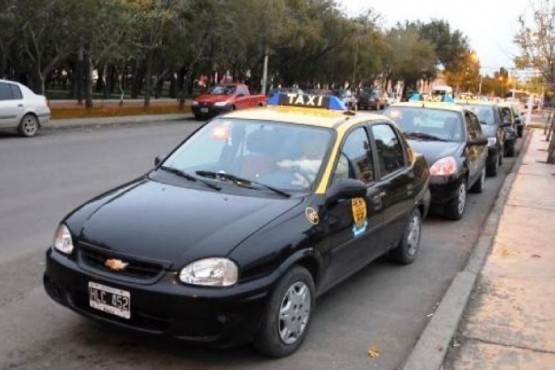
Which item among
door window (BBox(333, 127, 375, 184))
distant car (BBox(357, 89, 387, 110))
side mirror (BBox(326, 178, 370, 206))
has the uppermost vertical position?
door window (BBox(333, 127, 375, 184))

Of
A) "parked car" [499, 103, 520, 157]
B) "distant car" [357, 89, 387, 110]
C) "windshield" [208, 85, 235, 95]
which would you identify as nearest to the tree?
"parked car" [499, 103, 520, 157]

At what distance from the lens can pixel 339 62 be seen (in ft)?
189

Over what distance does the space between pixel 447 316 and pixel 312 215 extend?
151 cm

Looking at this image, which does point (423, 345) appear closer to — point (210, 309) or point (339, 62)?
point (210, 309)

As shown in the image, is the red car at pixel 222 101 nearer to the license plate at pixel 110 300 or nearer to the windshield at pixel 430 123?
the windshield at pixel 430 123

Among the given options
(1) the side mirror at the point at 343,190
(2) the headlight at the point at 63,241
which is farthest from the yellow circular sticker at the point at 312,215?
(2) the headlight at the point at 63,241

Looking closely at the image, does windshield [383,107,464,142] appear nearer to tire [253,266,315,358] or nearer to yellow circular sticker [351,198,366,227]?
yellow circular sticker [351,198,366,227]

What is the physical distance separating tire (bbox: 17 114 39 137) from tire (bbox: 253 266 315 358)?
1495cm

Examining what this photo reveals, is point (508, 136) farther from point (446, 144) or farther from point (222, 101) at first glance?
point (222, 101)

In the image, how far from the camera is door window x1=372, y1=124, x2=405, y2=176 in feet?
20.1

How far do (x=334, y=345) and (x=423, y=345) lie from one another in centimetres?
60

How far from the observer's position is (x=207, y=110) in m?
30.5

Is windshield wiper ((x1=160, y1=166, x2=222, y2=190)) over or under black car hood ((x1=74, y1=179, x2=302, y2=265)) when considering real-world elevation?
over

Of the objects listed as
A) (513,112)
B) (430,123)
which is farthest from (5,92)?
(513,112)
